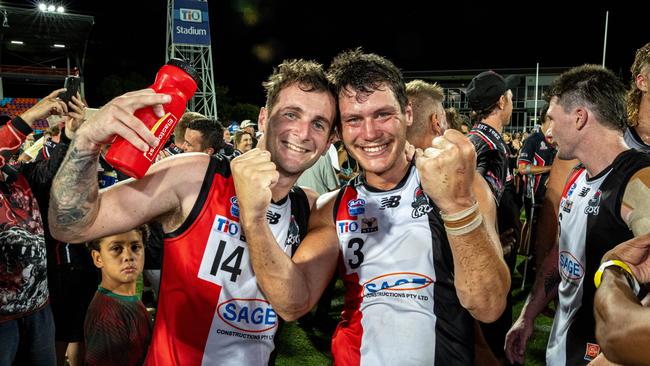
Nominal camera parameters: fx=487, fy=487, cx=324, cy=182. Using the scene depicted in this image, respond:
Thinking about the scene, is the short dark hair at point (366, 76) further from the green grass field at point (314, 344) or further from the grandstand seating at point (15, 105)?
the grandstand seating at point (15, 105)

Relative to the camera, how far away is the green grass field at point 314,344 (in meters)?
4.70

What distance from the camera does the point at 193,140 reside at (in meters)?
5.89

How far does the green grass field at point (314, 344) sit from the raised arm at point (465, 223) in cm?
318

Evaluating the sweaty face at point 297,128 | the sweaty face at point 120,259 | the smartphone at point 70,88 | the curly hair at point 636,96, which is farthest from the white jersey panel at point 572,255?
the smartphone at point 70,88

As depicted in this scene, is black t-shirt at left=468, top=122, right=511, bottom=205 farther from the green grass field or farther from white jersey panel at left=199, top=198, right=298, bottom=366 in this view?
white jersey panel at left=199, top=198, right=298, bottom=366

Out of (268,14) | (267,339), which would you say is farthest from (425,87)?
Answer: (268,14)

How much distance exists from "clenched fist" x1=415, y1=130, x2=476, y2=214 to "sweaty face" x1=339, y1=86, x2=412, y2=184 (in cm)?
67

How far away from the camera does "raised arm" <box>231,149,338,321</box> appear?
5.52 ft

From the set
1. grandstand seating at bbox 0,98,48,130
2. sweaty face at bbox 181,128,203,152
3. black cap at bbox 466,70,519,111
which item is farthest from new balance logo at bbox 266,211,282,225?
grandstand seating at bbox 0,98,48,130

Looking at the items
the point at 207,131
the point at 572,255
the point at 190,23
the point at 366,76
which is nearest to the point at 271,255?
the point at 366,76

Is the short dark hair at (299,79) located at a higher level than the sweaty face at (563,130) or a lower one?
higher

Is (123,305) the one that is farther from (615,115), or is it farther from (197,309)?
(615,115)

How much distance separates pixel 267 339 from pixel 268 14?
5504cm

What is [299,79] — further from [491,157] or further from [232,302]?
[491,157]
